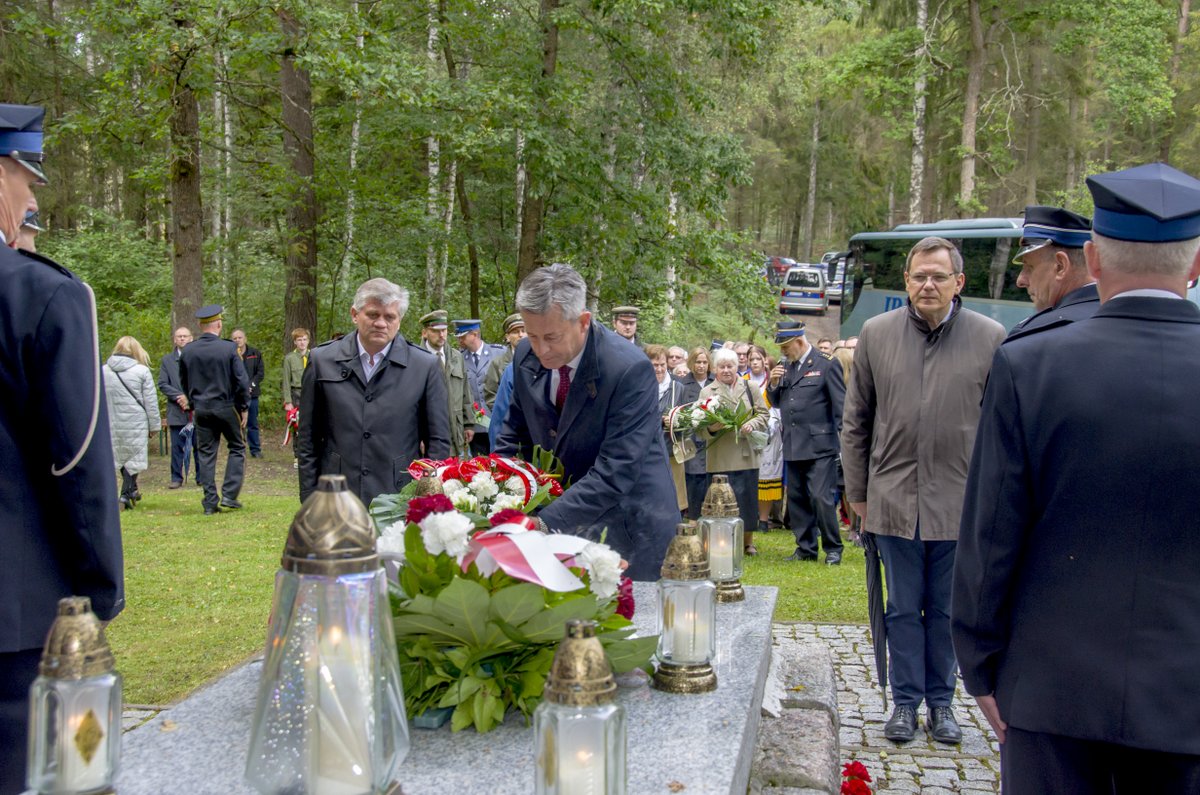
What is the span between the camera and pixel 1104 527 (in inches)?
96.0

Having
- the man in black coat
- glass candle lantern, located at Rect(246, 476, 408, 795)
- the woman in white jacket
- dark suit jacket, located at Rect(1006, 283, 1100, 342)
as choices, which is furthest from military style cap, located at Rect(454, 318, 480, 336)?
glass candle lantern, located at Rect(246, 476, 408, 795)

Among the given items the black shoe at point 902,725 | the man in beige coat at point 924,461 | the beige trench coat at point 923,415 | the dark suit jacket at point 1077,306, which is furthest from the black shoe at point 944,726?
the dark suit jacket at point 1077,306

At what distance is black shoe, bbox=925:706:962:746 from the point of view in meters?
5.09

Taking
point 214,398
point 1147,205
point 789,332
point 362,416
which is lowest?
point 214,398

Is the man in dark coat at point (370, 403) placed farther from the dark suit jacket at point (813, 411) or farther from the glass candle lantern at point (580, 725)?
the dark suit jacket at point (813, 411)

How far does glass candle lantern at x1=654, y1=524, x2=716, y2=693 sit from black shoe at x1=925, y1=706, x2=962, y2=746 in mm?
2388

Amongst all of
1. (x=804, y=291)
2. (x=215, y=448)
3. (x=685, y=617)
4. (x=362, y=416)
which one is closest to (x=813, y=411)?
(x=362, y=416)

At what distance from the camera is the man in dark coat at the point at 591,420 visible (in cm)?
409

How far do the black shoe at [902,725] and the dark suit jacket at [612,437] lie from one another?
1.47 metres

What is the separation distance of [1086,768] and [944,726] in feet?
9.05

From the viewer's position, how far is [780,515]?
12602 mm

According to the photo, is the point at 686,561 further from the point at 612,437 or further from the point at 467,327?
the point at 467,327

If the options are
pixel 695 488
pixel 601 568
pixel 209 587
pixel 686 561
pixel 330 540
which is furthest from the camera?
pixel 695 488

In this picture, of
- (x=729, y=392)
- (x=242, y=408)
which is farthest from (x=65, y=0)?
(x=729, y=392)
